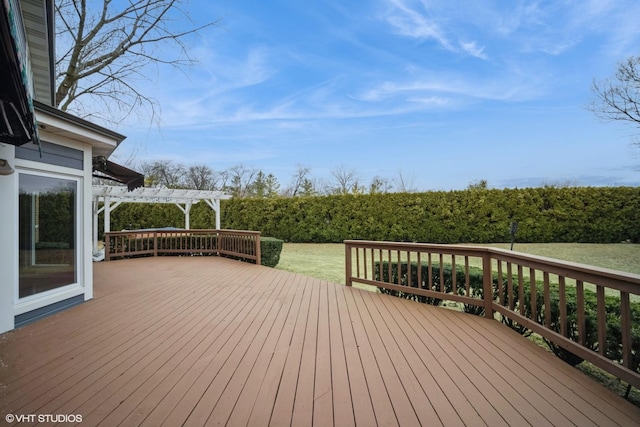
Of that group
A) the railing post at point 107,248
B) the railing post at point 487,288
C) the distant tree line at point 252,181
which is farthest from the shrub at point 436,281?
the distant tree line at point 252,181

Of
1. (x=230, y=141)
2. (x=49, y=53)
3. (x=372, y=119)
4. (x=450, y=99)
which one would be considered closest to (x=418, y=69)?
(x=450, y=99)

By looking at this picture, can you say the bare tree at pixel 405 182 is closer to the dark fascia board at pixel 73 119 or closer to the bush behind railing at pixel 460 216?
the bush behind railing at pixel 460 216

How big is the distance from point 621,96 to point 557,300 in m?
11.8

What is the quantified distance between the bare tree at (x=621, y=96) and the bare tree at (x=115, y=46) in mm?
12927

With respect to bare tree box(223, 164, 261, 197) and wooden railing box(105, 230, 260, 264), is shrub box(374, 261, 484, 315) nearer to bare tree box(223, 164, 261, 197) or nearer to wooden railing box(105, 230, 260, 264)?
wooden railing box(105, 230, 260, 264)

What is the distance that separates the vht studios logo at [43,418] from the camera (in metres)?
1.59

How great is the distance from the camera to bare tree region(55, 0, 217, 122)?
806 centimetres

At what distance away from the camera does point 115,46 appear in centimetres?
862

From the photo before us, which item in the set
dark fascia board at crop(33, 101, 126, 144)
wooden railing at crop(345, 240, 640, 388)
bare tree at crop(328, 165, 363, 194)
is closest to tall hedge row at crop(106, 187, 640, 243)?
wooden railing at crop(345, 240, 640, 388)

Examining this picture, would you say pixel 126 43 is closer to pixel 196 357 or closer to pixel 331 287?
pixel 331 287

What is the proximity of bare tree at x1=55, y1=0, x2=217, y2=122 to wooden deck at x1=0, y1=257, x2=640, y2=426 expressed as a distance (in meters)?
7.38

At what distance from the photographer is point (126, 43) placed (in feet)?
28.1

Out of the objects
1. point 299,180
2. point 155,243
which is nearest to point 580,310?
point 155,243

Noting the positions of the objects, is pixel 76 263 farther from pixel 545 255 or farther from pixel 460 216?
pixel 460 216
